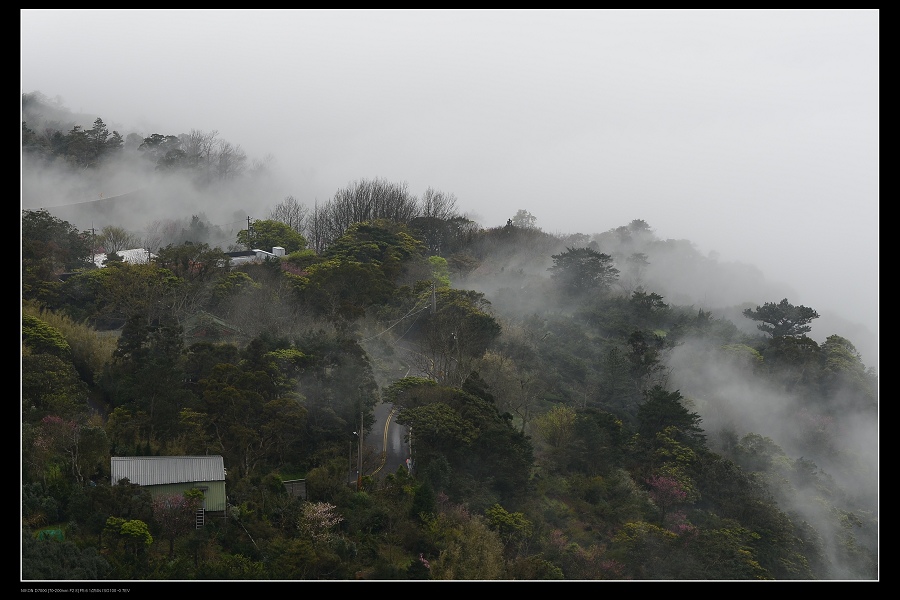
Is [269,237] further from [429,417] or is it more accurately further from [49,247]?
[429,417]

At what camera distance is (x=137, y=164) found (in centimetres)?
4706

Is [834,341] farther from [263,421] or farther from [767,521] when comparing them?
[263,421]

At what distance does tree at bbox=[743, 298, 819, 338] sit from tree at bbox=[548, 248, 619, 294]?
7.41 meters

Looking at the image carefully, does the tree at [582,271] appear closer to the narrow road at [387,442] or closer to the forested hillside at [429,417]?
the forested hillside at [429,417]

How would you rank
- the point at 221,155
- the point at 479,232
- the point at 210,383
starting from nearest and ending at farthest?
1. the point at 210,383
2. the point at 479,232
3. the point at 221,155

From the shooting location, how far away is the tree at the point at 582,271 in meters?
37.0

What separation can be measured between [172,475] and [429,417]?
696 centimetres

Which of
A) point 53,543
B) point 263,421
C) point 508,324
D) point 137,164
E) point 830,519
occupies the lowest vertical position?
point 830,519

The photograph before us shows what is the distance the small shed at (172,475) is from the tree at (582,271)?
2230 cm

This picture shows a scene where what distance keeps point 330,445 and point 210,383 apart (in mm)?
3645

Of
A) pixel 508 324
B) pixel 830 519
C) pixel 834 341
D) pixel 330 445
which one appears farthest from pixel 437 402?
pixel 834 341

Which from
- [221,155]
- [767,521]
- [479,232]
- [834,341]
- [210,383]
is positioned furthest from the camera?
Answer: [221,155]

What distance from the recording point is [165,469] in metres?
18.0

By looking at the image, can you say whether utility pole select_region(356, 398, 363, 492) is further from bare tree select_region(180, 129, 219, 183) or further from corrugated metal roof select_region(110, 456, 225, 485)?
bare tree select_region(180, 129, 219, 183)
